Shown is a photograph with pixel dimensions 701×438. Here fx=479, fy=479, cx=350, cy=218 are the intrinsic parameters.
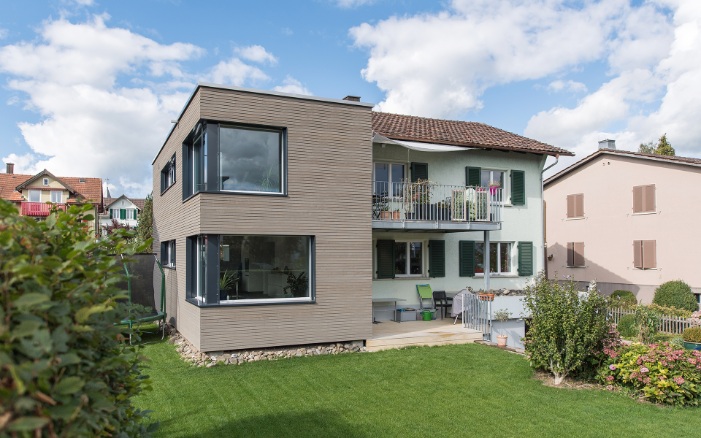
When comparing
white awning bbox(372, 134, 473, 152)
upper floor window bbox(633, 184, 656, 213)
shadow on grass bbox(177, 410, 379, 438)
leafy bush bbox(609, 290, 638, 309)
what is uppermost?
white awning bbox(372, 134, 473, 152)

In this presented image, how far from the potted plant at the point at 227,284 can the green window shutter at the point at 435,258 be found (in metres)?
7.54

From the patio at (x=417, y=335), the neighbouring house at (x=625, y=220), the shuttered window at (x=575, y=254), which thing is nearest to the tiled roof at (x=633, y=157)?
the neighbouring house at (x=625, y=220)

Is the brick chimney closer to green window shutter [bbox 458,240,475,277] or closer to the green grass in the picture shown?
green window shutter [bbox 458,240,475,277]

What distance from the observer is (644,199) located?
904 inches

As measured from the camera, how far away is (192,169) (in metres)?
13.1

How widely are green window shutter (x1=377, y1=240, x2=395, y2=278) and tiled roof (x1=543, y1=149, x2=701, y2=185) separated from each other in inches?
576

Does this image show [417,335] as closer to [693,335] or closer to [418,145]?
[418,145]

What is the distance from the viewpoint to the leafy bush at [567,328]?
29.0 ft

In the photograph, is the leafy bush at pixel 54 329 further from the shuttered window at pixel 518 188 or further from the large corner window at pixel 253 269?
the shuttered window at pixel 518 188

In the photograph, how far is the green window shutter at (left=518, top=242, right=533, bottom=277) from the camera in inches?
696

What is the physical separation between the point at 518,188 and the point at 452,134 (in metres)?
3.20

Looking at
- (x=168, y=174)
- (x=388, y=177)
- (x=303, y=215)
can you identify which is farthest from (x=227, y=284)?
(x=168, y=174)

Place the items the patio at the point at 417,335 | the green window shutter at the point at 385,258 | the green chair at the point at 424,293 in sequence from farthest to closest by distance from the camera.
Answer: the green chair at the point at 424,293
the green window shutter at the point at 385,258
the patio at the point at 417,335

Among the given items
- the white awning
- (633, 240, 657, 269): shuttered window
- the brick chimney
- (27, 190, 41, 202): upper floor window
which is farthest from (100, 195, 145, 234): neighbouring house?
(633, 240, 657, 269): shuttered window
